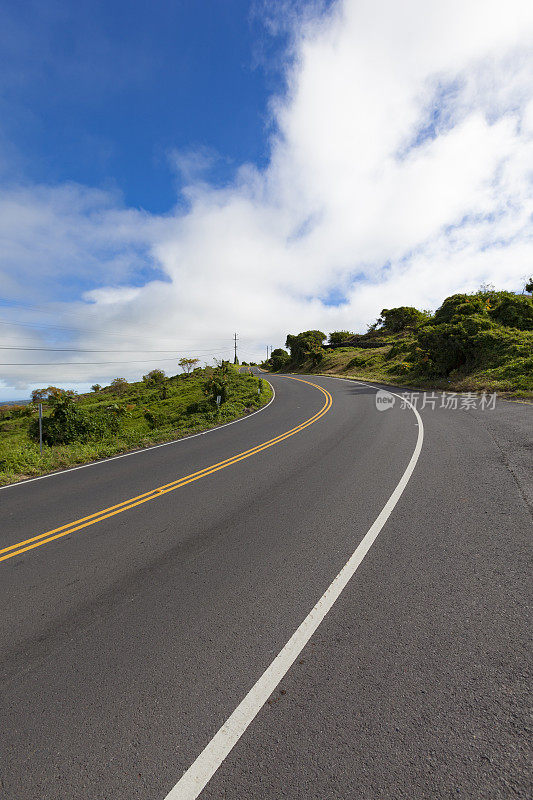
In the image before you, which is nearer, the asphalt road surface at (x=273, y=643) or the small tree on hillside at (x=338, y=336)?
the asphalt road surface at (x=273, y=643)

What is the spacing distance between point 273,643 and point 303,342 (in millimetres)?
67770

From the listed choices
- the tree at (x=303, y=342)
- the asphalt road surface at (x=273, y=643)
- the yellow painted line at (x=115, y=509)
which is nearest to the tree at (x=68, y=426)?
the yellow painted line at (x=115, y=509)

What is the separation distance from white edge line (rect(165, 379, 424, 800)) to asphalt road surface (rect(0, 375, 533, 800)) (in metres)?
0.01

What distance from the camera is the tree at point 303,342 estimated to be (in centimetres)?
6725

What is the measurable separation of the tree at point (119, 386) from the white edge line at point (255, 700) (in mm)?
38555

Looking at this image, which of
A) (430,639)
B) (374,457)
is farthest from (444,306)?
(430,639)

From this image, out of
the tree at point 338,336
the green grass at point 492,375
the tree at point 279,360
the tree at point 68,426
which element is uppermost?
the tree at point 338,336

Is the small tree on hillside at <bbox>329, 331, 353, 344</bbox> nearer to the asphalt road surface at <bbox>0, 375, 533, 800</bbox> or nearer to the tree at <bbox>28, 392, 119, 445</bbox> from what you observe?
the tree at <bbox>28, 392, 119, 445</bbox>

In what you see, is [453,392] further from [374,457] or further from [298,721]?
[298,721]

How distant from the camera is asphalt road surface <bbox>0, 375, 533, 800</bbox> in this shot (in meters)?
1.99

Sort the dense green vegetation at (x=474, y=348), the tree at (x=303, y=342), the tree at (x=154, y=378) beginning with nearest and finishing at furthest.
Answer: the dense green vegetation at (x=474, y=348)
the tree at (x=154, y=378)
the tree at (x=303, y=342)

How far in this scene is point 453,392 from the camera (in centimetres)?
1980

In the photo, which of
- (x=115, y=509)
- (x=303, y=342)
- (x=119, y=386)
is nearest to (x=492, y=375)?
(x=115, y=509)

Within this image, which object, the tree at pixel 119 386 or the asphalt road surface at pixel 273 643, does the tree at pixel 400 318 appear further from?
the asphalt road surface at pixel 273 643
